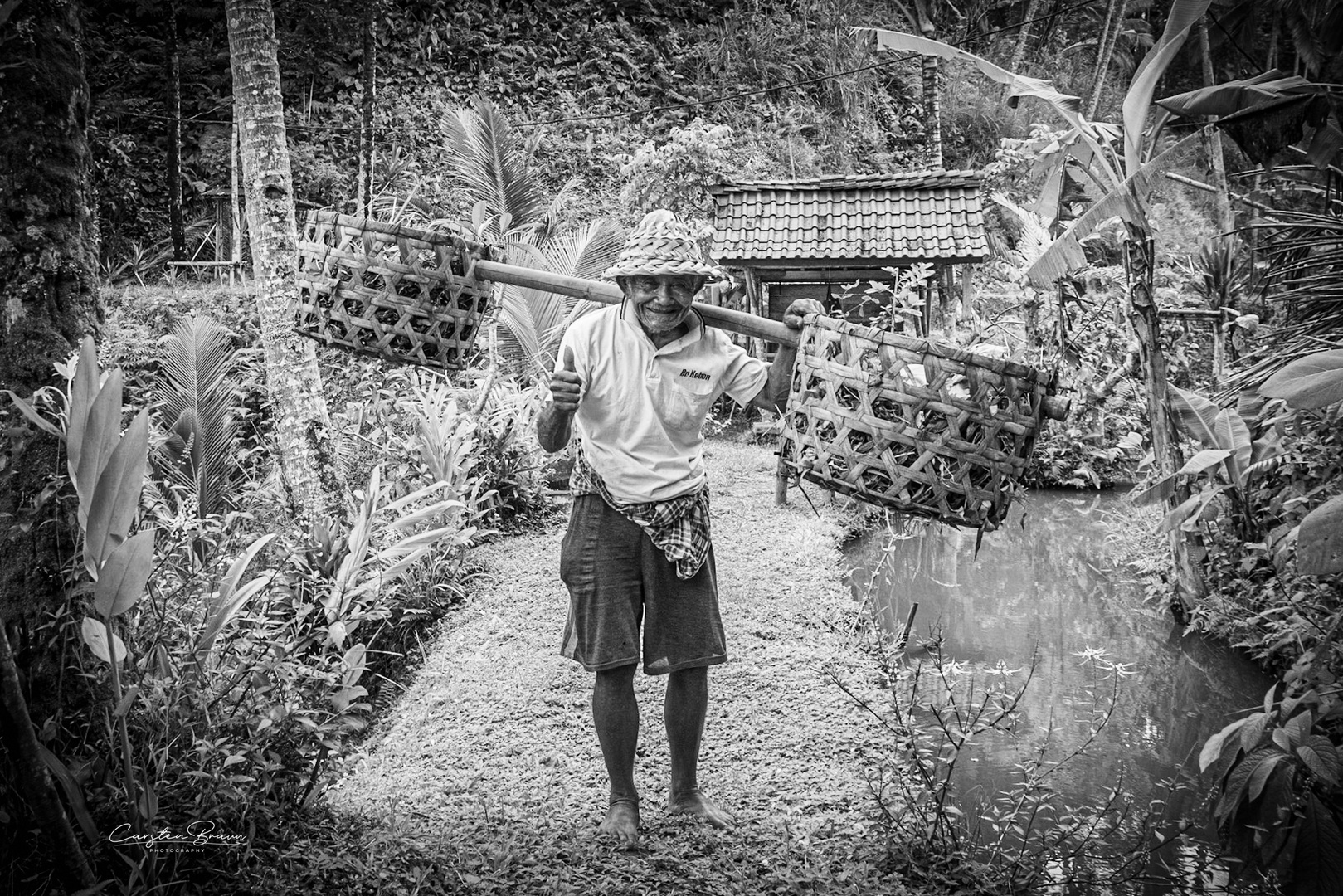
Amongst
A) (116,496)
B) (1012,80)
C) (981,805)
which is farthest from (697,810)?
(1012,80)

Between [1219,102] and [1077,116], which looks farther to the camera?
[1077,116]

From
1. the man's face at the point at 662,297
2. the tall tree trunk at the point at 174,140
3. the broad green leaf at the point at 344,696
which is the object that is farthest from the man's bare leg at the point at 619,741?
the tall tree trunk at the point at 174,140

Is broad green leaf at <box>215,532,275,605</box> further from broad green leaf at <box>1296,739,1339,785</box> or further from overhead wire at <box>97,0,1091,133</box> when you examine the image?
overhead wire at <box>97,0,1091,133</box>

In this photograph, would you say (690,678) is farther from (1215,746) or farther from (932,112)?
(932,112)

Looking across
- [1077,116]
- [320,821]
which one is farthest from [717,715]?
[1077,116]

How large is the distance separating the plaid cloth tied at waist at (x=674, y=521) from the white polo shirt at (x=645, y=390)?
0.02 metres

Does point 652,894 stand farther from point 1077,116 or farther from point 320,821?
point 1077,116

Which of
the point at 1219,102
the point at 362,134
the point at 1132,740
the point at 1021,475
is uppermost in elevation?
the point at 362,134

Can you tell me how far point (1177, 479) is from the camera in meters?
5.54

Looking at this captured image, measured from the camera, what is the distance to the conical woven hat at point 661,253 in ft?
8.77

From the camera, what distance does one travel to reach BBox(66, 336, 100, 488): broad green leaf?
7.84 ft

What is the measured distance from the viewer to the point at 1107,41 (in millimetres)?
20484

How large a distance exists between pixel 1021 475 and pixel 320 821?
2.23 meters

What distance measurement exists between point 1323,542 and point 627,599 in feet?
6.12
